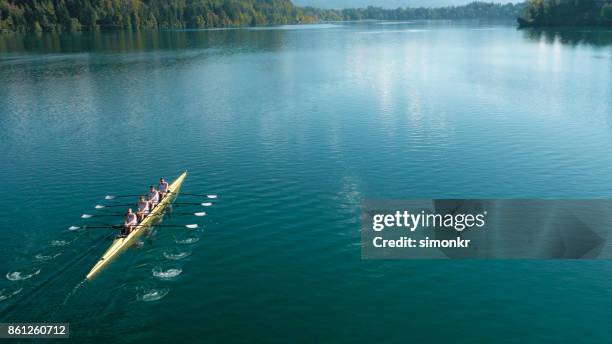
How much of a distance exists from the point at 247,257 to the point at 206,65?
12492 cm

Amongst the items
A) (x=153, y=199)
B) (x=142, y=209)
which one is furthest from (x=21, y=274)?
(x=153, y=199)

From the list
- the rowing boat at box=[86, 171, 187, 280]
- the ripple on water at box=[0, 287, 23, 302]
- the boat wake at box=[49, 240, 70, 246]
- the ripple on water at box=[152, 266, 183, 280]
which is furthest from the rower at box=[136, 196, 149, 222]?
the ripple on water at box=[0, 287, 23, 302]

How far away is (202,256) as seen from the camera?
3884 centimetres

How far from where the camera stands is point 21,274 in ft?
115

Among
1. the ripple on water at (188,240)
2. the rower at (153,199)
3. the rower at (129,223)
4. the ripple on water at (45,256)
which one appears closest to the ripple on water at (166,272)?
the ripple on water at (188,240)

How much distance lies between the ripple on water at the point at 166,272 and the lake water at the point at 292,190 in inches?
5.8

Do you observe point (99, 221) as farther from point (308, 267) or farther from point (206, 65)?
point (206, 65)

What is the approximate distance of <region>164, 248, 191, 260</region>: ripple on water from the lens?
38.6 meters

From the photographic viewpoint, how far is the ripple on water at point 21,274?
34.7 meters

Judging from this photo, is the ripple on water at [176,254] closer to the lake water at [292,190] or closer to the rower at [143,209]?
the lake water at [292,190]

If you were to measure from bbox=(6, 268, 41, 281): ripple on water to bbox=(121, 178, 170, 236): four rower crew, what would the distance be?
6916mm

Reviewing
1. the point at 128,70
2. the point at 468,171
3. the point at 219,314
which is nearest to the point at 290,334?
the point at 219,314

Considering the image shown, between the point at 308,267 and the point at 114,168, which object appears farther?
the point at 114,168

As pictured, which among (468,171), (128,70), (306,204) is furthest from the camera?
(128,70)
